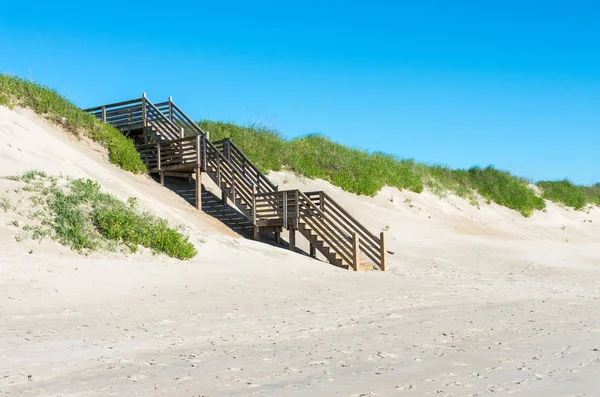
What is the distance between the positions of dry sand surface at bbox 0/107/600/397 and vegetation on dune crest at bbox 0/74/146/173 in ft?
11.6

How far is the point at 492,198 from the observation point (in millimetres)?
34812

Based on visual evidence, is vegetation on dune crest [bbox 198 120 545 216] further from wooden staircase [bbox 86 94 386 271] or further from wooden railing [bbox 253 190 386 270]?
wooden railing [bbox 253 190 386 270]

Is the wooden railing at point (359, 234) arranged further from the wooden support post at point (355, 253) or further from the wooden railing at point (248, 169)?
the wooden railing at point (248, 169)

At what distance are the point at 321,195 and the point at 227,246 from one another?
4.05 meters

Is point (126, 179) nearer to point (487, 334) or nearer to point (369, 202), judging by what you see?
point (369, 202)

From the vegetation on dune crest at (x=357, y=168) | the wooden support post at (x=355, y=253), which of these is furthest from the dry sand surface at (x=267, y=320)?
the vegetation on dune crest at (x=357, y=168)

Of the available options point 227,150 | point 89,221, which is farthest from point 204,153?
point 89,221

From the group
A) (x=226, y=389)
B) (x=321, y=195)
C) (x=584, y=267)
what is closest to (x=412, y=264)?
(x=321, y=195)

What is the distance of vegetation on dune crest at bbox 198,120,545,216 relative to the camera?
2825 centimetres

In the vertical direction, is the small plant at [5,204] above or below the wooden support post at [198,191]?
below

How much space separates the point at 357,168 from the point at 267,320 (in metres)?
21.2

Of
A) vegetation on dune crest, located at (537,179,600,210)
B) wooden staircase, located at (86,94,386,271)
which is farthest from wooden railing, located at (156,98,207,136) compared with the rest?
vegetation on dune crest, located at (537,179,600,210)

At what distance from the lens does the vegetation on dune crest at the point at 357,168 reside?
92.7ft

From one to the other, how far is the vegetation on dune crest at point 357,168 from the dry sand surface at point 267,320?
301 inches
